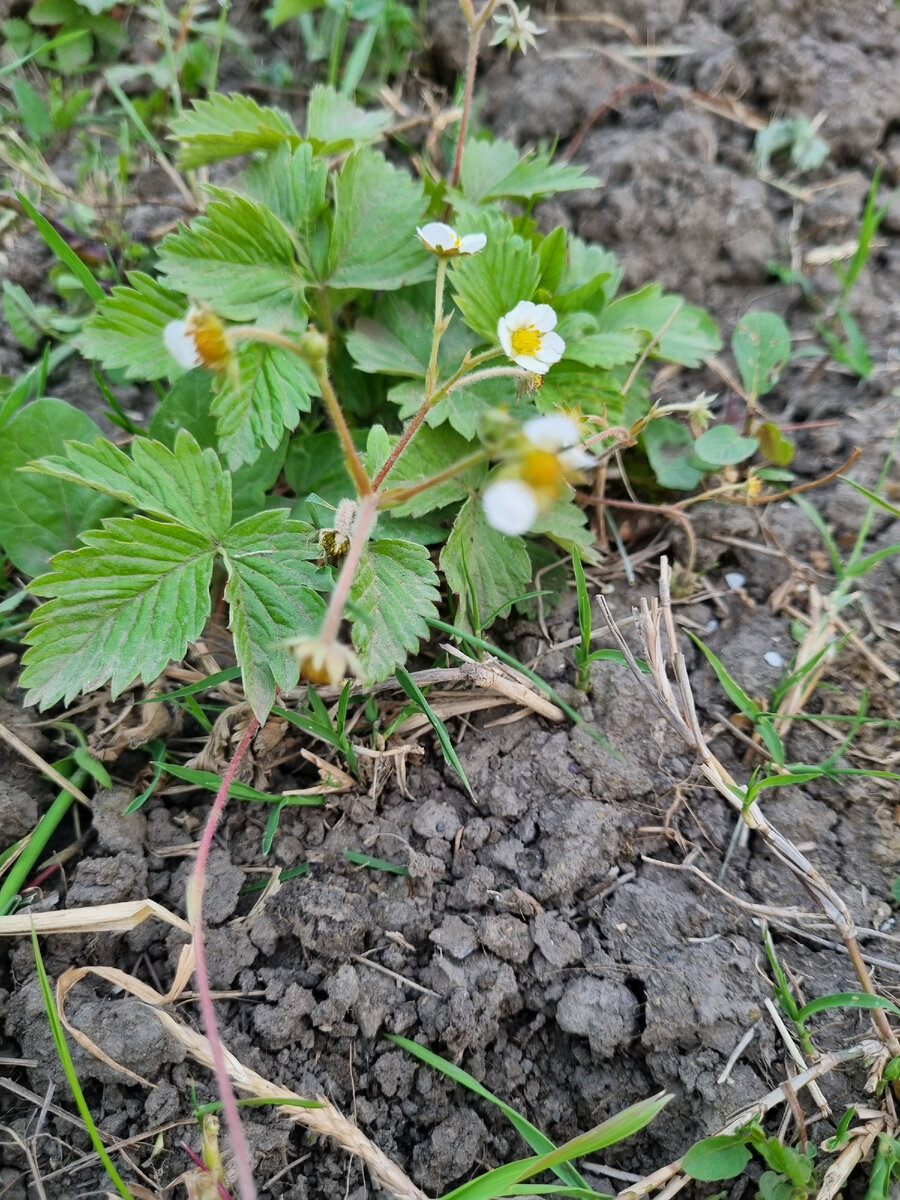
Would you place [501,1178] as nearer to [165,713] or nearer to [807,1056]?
[807,1056]

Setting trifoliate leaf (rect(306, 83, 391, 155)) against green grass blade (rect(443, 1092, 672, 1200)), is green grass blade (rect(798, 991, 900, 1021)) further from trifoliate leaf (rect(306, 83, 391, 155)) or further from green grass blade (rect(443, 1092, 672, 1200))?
trifoliate leaf (rect(306, 83, 391, 155))

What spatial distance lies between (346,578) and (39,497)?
A: 1.03 metres

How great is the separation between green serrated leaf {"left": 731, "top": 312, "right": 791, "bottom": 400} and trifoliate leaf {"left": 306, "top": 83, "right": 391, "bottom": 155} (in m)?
1.17

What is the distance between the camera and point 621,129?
111 inches

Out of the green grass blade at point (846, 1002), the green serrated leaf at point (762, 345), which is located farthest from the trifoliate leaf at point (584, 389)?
the green grass blade at point (846, 1002)

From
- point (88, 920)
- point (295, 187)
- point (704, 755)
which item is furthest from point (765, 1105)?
point (295, 187)

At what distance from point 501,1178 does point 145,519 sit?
1.32 m

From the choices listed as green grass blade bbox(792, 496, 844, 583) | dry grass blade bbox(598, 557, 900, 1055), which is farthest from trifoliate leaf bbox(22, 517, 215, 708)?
green grass blade bbox(792, 496, 844, 583)

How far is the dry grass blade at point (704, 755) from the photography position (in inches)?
59.4

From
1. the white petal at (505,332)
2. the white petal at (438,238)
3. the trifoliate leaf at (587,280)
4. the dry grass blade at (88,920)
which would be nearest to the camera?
the dry grass blade at (88,920)

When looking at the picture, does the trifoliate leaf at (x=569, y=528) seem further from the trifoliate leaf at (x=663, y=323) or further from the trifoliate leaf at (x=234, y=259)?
the trifoliate leaf at (x=234, y=259)

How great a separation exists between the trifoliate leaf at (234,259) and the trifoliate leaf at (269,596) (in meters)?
0.55

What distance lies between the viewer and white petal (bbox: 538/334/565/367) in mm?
1709

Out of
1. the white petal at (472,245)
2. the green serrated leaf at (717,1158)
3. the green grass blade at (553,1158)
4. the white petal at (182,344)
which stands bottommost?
the green serrated leaf at (717,1158)
